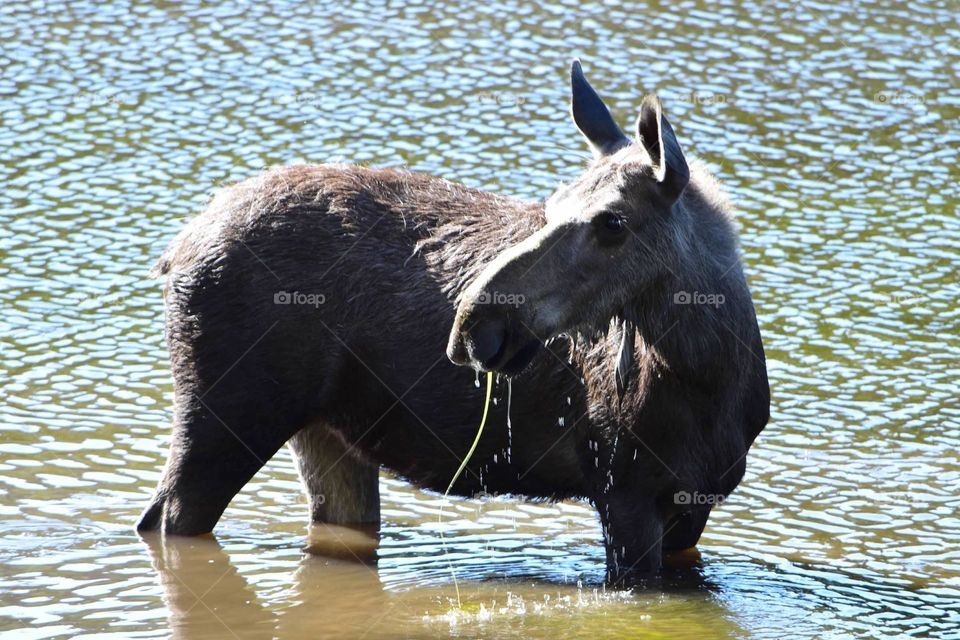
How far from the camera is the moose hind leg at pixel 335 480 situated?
7090mm

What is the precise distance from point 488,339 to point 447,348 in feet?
1.76

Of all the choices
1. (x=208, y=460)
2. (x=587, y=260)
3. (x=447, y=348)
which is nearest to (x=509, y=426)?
(x=447, y=348)

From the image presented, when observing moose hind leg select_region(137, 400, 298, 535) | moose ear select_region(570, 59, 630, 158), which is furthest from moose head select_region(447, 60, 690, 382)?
moose hind leg select_region(137, 400, 298, 535)

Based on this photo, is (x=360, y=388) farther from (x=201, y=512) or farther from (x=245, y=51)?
(x=245, y=51)

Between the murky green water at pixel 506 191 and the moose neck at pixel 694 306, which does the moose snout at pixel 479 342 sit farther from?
the murky green water at pixel 506 191

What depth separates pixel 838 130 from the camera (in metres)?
12.6

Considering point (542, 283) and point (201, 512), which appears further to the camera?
point (201, 512)

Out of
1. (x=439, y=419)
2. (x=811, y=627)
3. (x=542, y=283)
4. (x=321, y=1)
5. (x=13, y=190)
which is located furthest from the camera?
(x=321, y=1)

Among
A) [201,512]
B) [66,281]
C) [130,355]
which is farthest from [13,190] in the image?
[201,512]

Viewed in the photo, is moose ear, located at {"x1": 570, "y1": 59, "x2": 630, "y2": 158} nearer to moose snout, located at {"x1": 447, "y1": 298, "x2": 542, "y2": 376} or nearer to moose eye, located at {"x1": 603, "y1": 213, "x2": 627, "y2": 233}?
moose eye, located at {"x1": 603, "y1": 213, "x2": 627, "y2": 233}

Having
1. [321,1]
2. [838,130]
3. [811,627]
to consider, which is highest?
[321,1]

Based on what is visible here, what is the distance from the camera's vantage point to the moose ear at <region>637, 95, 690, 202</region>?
5.71 m

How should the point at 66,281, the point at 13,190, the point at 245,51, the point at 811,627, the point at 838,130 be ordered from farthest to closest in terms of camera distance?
1. the point at 245,51
2. the point at 838,130
3. the point at 13,190
4. the point at 66,281
5. the point at 811,627

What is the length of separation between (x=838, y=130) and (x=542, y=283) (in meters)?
7.72
